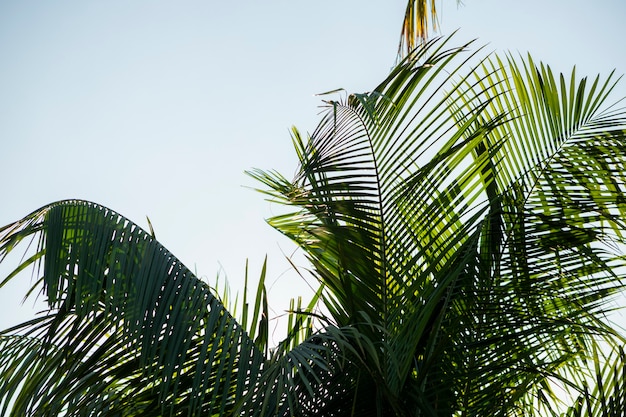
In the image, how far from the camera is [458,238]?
2.87 metres

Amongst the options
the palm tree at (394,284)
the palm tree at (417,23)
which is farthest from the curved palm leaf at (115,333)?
the palm tree at (417,23)

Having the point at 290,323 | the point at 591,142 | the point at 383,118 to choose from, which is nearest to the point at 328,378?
the point at 290,323

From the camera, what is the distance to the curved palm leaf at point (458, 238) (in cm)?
296

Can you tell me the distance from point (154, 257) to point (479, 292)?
131cm

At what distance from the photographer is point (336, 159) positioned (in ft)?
10.4

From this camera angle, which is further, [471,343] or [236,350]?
[471,343]

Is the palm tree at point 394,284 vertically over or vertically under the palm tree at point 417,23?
under

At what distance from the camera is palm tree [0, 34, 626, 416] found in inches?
111

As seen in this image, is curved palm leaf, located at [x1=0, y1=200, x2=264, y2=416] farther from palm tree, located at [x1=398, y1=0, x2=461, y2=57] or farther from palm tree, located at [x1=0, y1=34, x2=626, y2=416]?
palm tree, located at [x1=398, y1=0, x2=461, y2=57]

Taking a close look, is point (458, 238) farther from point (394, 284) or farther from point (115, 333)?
point (115, 333)

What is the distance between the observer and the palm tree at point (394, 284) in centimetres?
283

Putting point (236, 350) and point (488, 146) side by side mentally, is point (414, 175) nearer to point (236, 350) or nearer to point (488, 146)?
point (488, 146)

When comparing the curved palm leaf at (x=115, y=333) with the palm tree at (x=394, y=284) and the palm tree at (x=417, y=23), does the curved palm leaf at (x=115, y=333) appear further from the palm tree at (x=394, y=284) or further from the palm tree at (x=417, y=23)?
the palm tree at (x=417, y=23)

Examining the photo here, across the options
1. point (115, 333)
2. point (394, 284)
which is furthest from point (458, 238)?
point (115, 333)
